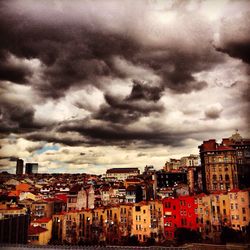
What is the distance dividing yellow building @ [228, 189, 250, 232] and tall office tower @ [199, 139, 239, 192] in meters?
0.93

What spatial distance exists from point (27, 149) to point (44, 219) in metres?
2.99

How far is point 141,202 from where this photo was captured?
1236 cm

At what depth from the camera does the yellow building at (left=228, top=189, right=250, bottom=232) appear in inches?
426

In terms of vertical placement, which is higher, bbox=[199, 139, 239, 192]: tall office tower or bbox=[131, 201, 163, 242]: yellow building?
bbox=[199, 139, 239, 192]: tall office tower

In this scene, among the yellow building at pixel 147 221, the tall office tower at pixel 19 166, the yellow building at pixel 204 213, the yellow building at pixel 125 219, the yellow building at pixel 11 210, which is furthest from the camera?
the tall office tower at pixel 19 166

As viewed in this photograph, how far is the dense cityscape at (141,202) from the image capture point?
1118 centimetres

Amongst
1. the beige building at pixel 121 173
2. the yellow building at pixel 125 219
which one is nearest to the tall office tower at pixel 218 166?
the beige building at pixel 121 173

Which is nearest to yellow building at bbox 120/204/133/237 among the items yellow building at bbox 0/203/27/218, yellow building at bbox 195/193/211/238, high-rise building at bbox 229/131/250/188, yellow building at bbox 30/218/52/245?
yellow building at bbox 195/193/211/238

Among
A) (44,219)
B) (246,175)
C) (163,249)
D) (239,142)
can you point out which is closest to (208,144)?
(239,142)

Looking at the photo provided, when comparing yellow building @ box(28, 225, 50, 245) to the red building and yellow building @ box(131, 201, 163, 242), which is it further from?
the red building

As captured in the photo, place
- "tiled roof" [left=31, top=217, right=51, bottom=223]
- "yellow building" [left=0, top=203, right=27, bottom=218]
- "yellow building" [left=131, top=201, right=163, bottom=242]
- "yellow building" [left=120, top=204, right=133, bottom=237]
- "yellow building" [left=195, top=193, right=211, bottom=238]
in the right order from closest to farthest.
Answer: "yellow building" [left=195, top=193, right=211, bottom=238] → "yellow building" [left=131, top=201, right=163, bottom=242] → "yellow building" [left=120, top=204, right=133, bottom=237] → "tiled roof" [left=31, top=217, right=51, bottom=223] → "yellow building" [left=0, top=203, right=27, bottom=218]

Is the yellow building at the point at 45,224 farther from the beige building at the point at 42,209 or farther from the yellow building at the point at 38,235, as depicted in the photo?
the beige building at the point at 42,209

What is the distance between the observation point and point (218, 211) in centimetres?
1145

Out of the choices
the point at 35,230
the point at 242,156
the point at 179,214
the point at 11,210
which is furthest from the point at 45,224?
the point at 242,156
